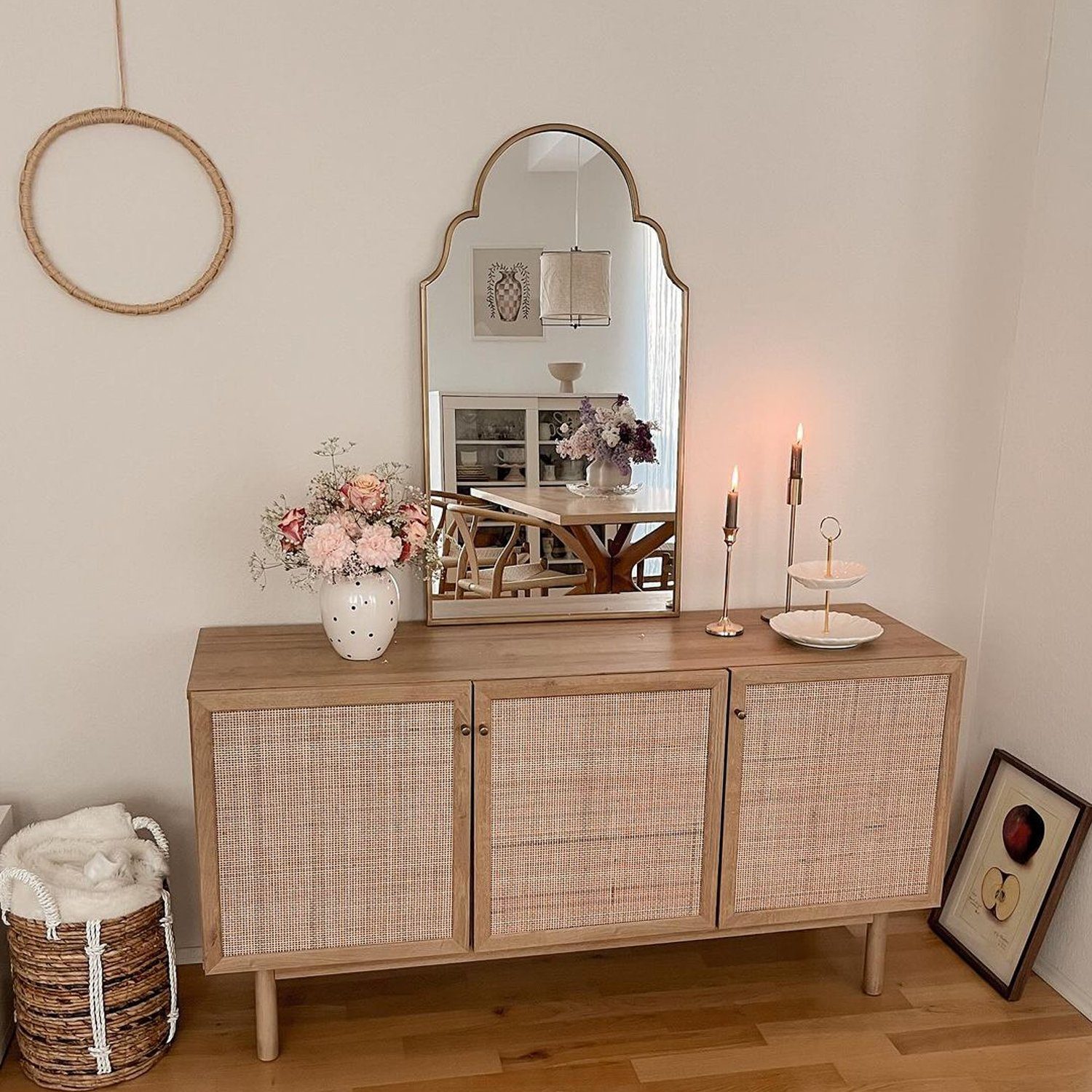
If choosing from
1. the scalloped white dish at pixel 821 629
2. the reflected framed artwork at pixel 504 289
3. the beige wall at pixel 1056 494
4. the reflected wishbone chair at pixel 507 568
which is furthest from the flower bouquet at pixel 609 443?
the beige wall at pixel 1056 494

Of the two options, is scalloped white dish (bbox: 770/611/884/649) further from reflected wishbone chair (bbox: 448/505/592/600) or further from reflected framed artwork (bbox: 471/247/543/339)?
reflected framed artwork (bbox: 471/247/543/339)

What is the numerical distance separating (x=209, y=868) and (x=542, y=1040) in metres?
0.81

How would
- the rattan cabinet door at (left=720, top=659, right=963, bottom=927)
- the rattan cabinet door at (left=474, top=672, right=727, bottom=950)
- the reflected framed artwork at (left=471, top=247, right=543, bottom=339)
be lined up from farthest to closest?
the reflected framed artwork at (left=471, top=247, right=543, bottom=339), the rattan cabinet door at (left=720, top=659, right=963, bottom=927), the rattan cabinet door at (left=474, top=672, right=727, bottom=950)

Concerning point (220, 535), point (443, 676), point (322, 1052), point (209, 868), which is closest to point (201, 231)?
point (220, 535)

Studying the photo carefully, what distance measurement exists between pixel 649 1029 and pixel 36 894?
50.6 inches

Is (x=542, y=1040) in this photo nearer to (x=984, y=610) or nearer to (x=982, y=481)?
(x=984, y=610)

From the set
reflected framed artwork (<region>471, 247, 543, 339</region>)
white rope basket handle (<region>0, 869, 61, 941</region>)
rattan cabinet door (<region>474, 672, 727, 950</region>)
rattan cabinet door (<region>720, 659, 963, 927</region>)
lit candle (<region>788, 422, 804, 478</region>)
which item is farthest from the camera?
lit candle (<region>788, 422, 804, 478</region>)

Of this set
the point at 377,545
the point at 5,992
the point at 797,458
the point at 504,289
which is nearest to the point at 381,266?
the point at 504,289

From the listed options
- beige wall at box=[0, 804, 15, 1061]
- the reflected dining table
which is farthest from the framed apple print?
beige wall at box=[0, 804, 15, 1061]

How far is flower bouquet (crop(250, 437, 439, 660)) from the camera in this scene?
2.07 metres

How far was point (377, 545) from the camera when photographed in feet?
6.82

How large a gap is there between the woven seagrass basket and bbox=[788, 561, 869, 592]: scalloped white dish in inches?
59.0

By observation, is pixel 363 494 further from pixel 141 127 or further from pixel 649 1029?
pixel 649 1029

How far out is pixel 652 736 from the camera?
2133 mm
